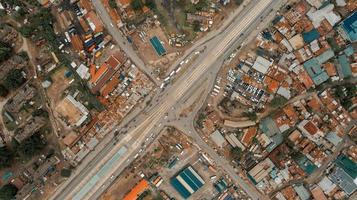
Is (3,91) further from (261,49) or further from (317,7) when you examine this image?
(317,7)

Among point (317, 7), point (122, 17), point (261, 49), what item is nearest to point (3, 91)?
point (122, 17)

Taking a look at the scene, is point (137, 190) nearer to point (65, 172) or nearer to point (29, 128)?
point (65, 172)

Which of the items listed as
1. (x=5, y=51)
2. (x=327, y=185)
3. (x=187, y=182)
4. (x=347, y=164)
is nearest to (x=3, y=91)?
(x=5, y=51)

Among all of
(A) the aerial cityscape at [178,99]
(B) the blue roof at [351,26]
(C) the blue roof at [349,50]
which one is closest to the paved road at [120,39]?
(A) the aerial cityscape at [178,99]

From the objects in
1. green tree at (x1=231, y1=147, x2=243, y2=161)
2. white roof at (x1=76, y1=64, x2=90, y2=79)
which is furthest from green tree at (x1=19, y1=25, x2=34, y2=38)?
green tree at (x1=231, y1=147, x2=243, y2=161)

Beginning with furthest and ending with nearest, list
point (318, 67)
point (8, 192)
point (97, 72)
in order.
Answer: point (97, 72)
point (8, 192)
point (318, 67)

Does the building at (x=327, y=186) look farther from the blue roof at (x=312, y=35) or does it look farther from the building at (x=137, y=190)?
the building at (x=137, y=190)
